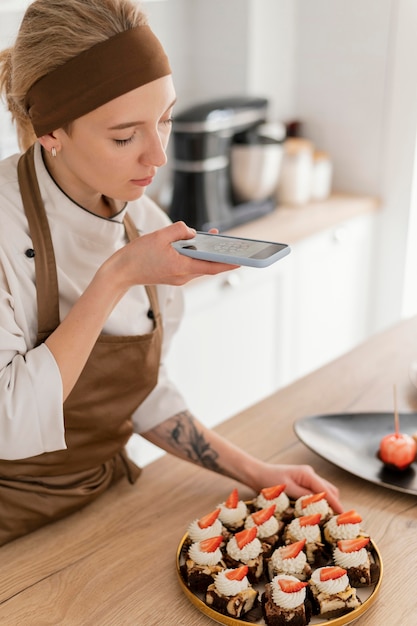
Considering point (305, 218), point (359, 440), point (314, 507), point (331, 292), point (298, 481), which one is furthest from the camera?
point (331, 292)

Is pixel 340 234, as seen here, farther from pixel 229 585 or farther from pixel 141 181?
pixel 229 585

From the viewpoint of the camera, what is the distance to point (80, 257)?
129 centimetres

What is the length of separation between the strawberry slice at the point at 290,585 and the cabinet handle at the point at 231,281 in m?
1.60

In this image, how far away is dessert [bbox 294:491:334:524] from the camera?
4.00 ft

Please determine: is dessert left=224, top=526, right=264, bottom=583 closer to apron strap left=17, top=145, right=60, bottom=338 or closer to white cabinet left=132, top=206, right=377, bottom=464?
apron strap left=17, top=145, right=60, bottom=338

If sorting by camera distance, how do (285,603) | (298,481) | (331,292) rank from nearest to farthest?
1. (285,603)
2. (298,481)
3. (331,292)

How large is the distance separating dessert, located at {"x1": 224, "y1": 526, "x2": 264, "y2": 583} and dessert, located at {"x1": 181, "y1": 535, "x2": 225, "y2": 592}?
0.01 metres

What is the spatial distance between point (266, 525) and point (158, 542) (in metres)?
0.17

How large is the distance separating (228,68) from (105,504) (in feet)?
7.03

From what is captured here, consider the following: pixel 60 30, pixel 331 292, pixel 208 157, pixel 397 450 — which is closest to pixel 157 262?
pixel 60 30

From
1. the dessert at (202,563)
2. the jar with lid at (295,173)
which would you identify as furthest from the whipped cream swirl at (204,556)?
the jar with lid at (295,173)

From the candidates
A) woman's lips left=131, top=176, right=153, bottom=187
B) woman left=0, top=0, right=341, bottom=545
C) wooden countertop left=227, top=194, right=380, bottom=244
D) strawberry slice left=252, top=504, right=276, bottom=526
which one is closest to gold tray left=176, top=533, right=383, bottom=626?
strawberry slice left=252, top=504, right=276, bottom=526

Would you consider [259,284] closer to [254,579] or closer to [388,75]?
[388,75]

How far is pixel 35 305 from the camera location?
3.98 feet
